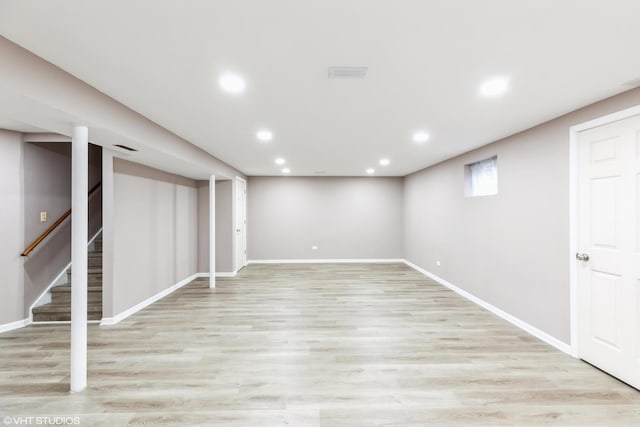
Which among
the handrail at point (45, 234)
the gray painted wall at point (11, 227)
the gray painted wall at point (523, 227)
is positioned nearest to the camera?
the gray painted wall at point (523, 227)

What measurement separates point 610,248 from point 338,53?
9.53 feet

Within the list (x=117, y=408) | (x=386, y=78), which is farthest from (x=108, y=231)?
(x=386, y=78)

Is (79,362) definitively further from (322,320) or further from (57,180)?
(57,180)

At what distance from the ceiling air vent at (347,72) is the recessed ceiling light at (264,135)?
1.61 meters

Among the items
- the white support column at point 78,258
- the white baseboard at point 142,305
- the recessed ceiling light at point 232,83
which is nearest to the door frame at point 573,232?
the recessed ceiling light at point 232,83

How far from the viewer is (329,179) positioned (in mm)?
8078

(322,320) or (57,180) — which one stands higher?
(57,180)

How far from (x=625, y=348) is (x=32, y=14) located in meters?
4.62

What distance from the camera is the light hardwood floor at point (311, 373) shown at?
203 centimetres

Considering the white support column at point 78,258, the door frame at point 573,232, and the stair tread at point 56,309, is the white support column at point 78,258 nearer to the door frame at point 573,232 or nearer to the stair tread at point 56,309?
the stair tread at point 56,309

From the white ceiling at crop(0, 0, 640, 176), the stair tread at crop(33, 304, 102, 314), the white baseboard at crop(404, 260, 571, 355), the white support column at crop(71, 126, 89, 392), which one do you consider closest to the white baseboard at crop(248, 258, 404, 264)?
the white baseboard at crop(404, 260, 571, 355)

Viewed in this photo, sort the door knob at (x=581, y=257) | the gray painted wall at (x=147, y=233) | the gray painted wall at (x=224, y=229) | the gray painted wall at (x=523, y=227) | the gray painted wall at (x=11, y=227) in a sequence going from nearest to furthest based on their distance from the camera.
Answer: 1. the door knob at (x=581, y=257)
2. the gray painted wall at (x=523, y=227)
3. the gray painted wall at (x=11, y=227)
4. the gray painted wall at (x=147, y=233)
5. the gray painted wall at (x=224, y=229)

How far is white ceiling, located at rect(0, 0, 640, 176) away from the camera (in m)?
1.38

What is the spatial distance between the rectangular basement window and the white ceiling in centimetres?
140
